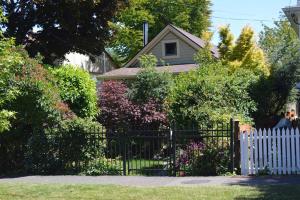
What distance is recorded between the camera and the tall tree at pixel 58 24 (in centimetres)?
2034

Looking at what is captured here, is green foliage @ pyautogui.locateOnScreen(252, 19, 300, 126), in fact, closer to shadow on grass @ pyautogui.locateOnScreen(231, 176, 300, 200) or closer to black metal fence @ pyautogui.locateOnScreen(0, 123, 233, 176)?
black metal fence @ pyautogui.locateOnScreen(0, 123, 233, 176)

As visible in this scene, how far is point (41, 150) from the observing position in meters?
14.4

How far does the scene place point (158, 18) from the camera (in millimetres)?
50094

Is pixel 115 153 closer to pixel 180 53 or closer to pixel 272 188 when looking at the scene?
pixel 272 188

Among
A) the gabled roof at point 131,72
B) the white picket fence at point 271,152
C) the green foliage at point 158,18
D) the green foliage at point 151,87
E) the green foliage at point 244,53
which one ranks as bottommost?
the white picket fence at point 271,152

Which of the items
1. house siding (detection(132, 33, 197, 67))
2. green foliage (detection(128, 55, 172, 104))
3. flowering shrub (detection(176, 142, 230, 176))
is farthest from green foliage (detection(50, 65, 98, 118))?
house siding (detection(132, 33, 197, 67))

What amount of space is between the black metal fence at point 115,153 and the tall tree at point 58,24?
6917 mm

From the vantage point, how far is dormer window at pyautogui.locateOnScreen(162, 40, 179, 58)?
3206cm

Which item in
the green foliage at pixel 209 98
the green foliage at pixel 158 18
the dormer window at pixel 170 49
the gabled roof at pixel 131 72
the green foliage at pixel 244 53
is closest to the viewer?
the green foliage at pixel 209 98

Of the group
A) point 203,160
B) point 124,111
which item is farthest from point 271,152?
point 124,111

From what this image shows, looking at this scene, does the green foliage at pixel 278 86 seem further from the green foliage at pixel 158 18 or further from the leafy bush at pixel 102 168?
the green foliage at pixel 158 18

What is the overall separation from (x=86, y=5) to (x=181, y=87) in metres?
5.51

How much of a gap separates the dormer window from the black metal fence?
17.2m

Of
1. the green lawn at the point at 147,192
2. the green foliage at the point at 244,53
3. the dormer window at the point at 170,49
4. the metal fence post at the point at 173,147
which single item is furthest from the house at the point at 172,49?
the green lawn at the point at 147,192
